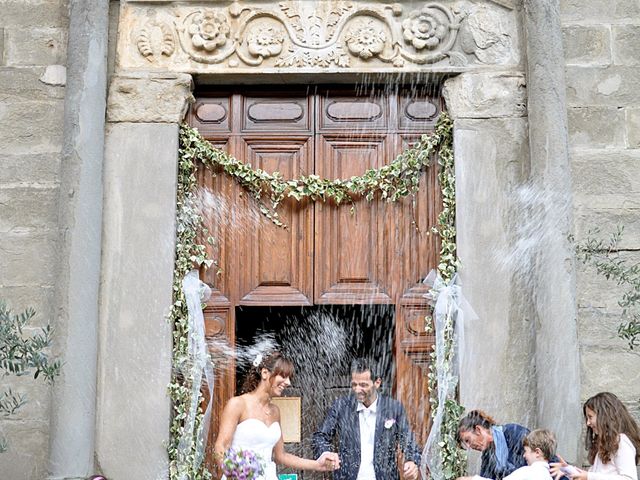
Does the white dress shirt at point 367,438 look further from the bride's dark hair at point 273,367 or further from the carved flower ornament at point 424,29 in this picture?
the carved flower ornament at point 424,29

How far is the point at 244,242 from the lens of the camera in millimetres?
6996

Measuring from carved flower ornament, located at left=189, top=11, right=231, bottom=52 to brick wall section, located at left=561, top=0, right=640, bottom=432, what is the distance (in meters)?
2.16

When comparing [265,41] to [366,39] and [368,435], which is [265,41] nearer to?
[366,39]

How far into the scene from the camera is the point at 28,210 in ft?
22.4

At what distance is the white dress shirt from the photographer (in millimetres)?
6473

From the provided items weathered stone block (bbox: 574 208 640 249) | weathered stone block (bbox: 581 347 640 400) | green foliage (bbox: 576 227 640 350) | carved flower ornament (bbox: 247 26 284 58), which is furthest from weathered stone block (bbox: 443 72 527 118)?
weathered stone block (bbox: 581 347 640 400)

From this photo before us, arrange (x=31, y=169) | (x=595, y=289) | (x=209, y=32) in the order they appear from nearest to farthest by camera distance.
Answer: (x=595, y=289) < (x=31, y=169) < (x=209, y=32)

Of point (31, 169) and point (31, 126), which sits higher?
point (31, 126)

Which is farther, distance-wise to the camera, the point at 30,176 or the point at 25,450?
the point at 30,176

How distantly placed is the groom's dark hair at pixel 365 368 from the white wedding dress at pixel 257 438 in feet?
2.16

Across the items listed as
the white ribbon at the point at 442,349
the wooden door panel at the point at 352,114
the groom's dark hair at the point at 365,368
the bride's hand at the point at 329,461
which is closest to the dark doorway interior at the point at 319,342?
the groom's dark hair at the point at 365,368

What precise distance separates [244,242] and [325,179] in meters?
0.65

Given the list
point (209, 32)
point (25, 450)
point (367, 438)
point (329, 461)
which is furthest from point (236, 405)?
point (209, 32)

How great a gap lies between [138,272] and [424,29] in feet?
7.76
